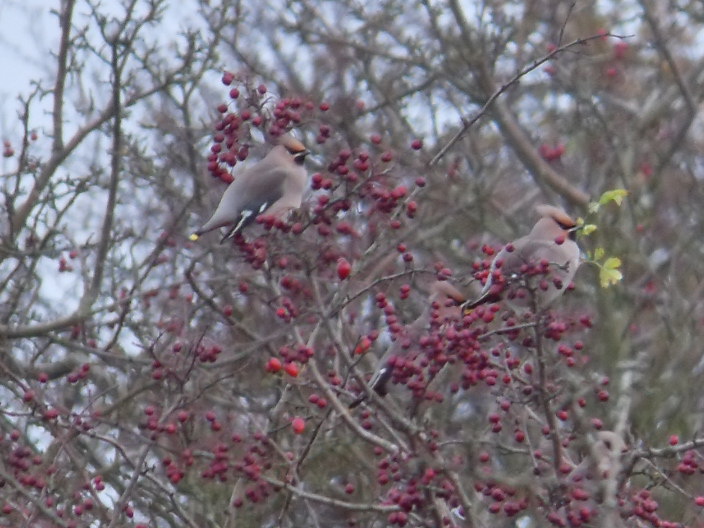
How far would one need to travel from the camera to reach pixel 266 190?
593 cm

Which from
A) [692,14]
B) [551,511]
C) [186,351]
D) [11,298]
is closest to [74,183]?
[11,298]

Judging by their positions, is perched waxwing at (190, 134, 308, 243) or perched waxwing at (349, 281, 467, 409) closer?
perched waxwing at (349, 281, 467, 409)

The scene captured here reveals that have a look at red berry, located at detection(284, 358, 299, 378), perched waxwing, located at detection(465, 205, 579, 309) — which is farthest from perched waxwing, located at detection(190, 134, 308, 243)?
perched waxwing, located at detection(465, 205, 579, 309)

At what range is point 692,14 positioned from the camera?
35.0 ft

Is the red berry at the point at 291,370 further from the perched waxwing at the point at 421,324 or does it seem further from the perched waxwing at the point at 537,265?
the perched waxwing at the point at 537,265

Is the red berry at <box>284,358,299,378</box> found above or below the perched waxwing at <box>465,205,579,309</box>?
below

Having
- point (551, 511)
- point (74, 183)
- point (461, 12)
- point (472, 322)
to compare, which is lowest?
point (551, 511)

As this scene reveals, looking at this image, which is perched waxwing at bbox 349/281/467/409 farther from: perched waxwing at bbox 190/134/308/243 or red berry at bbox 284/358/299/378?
perched waxwing at bbox 190/134/308/243

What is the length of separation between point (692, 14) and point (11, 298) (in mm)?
5372

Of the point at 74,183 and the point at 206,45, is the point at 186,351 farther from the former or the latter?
the point at 206,45

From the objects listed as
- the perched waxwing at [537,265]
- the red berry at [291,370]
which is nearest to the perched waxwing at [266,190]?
the red berry at [291,370]

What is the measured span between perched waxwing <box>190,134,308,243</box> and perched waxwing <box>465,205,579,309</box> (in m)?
0.74

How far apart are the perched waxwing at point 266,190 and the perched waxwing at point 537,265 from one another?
2.43 feet

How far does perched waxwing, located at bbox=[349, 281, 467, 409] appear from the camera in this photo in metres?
5.00
